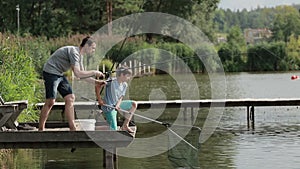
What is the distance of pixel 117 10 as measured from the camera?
191ft

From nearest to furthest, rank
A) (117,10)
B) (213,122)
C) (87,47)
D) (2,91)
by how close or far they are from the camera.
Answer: (87,47)
(2,91)
(213,122)
(117,10)

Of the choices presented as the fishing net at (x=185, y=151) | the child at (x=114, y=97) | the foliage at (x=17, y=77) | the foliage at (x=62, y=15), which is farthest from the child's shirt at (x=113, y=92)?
the foliage at (x=62, y=15)

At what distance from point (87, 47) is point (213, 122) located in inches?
329

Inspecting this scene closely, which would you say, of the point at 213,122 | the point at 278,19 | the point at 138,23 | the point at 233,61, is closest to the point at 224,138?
the point at 213,122

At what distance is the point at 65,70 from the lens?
11391 millimetres

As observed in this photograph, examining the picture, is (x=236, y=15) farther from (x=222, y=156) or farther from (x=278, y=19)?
(x=222, y=156)

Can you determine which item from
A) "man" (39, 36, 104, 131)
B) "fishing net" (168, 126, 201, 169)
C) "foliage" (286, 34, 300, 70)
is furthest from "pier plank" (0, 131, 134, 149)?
"foliage" (286, 34, 300, 70)

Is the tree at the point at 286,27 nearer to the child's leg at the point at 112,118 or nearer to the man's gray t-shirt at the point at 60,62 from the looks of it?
the child's leg at the point at 112,118

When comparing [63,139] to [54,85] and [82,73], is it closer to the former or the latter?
[54,85]

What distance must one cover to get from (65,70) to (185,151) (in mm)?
2156

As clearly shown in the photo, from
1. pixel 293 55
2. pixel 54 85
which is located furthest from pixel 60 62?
pixel 293 55

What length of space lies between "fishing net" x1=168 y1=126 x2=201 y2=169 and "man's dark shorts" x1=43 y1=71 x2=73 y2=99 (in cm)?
176

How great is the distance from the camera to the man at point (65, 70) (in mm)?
11188

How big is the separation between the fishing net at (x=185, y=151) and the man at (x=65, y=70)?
156 centimetres
